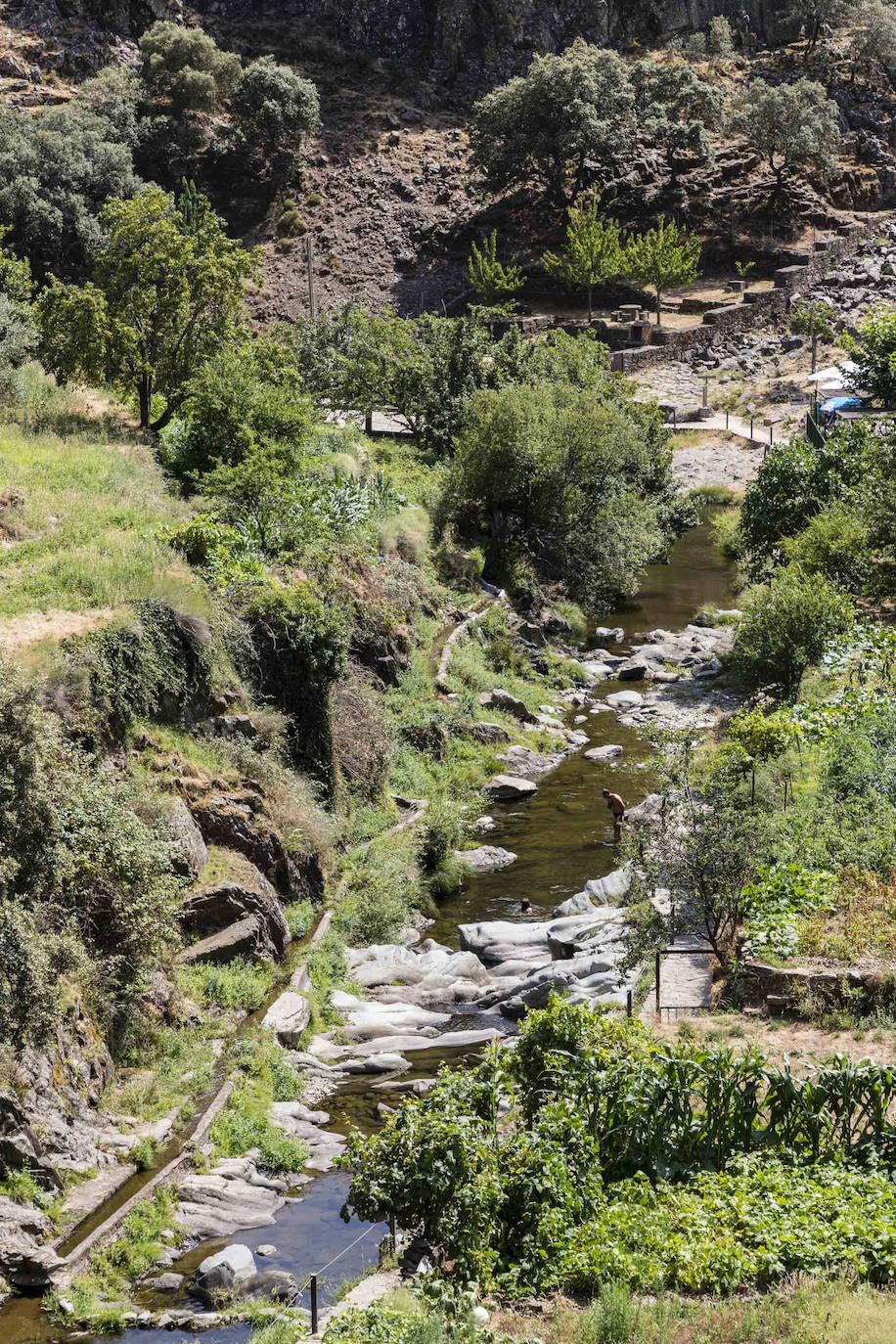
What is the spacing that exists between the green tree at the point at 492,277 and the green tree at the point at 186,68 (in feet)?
47.6

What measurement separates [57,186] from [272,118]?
13.2m

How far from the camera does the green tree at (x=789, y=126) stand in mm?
65500

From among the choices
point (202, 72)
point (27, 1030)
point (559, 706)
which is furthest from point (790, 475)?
point (202, 72)

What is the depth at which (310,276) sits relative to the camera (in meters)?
55.9

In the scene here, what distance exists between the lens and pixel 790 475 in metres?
32.2

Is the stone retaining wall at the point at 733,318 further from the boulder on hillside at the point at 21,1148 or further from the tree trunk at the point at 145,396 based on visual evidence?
the boulder on hillside at the point at 21,1148

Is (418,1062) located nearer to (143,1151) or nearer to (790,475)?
(143,1151)

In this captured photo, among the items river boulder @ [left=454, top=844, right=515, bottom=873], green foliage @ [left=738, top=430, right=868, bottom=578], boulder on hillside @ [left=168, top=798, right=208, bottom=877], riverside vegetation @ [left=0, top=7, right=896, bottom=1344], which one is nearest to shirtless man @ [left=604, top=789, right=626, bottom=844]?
riverside vegetation @ [left=0, top=7, right=896, bottom=1344]

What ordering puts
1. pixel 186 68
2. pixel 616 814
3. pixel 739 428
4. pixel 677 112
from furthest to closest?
pixel 677 112 → pixel 186 68 → pixel 739 428 → pixel 616 814

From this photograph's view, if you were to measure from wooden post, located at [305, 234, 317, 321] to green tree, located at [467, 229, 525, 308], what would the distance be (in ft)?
21.5

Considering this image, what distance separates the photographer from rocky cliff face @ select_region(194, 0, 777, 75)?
246 feet

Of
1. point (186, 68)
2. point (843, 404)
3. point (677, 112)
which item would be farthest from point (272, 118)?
point (843, 404)

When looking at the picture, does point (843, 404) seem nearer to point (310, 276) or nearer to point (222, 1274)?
point (310, 276)

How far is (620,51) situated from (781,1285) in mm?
78043
